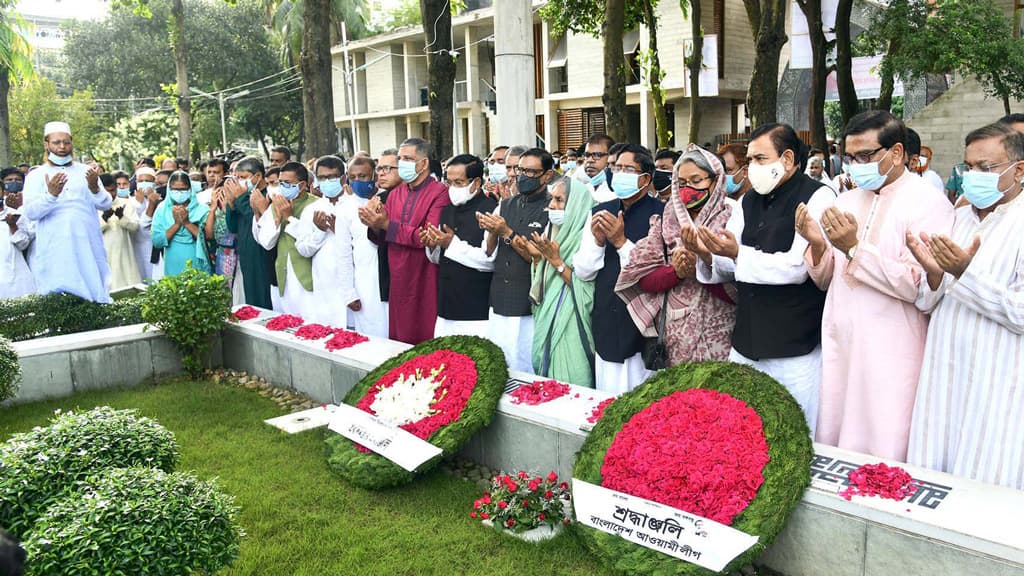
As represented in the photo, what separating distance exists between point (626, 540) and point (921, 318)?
1.70 m

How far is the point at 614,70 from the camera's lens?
12.2 m

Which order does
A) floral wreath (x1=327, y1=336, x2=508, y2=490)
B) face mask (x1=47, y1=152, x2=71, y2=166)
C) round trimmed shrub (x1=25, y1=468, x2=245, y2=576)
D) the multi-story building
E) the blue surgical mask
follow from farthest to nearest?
the multi-story building
face mask (x1=47, y1=152, x2=71, y2=166)
the blue surgical mask
floral wreath (x1=327, y1=336, x2=508, y2=490)
round trimmed shrub (x1=25, y1=468, x2=245, y2=576)

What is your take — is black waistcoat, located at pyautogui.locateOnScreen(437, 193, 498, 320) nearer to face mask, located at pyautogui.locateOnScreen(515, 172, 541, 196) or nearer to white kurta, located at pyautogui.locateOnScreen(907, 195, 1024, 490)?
face mask, located at pyautogui.locateOnScreen(515, 172, 541, 196)

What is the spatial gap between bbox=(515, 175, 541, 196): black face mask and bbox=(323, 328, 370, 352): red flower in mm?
1754

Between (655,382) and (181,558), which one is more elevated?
(655,382)

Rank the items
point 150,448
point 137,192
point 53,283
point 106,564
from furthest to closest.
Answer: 1. point 137,192
2. point 53,283
3. point 150,448
4. point 106,564

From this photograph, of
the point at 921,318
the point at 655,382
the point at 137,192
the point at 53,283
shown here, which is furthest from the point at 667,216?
the point at 137,192

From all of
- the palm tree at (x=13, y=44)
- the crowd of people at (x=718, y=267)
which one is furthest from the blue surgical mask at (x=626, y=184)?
the palm tree at (x=13, y=44)

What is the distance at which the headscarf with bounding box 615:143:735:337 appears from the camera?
14.3ft

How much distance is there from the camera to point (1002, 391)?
3.35 meters

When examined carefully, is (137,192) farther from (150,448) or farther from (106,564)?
(106,564)

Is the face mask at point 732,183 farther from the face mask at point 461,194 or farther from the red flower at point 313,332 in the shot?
the red flower at point 313,332

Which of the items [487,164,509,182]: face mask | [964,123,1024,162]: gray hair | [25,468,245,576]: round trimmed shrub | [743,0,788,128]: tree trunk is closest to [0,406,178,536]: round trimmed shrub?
[25,468,245,576]: round trimmed shrub

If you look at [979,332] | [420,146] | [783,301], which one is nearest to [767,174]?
[783,301]
